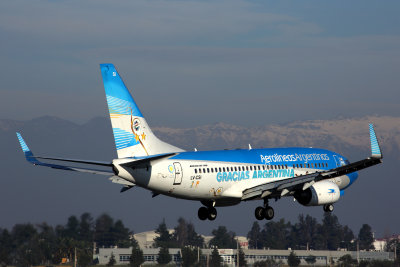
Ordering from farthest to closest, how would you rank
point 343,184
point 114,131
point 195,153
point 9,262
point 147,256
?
point 147,256 < point 9,262 < point 343,184 < point 195,153 < point 114,131

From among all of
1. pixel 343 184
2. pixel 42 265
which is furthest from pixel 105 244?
pixel 343 184

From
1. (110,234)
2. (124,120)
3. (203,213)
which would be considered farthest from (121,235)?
(124,120)

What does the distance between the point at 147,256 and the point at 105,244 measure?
425 inches

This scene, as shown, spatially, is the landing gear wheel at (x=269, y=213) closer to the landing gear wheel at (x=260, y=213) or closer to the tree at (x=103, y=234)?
the landing gear wheel at (x=260, y=213)

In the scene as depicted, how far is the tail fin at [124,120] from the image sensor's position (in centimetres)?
6009

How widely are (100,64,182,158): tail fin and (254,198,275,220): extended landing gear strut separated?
12.3 m

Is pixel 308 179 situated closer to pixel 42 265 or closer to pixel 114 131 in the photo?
pixel 114 131

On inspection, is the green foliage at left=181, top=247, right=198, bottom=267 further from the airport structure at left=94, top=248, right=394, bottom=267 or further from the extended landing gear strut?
the extended landing gear strut

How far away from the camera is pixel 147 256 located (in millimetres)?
166500

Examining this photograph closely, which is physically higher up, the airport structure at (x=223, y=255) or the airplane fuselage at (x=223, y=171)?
the airplane fuselage at (x=223, y=171)

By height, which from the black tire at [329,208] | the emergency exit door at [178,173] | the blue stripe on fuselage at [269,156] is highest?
the blue stripe on fuselage at [269,156]

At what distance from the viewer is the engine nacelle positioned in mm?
68125

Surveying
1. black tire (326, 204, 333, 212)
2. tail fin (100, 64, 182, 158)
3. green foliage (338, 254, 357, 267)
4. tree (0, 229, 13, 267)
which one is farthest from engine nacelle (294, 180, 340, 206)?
green foliage (338, 254, 357, 267)

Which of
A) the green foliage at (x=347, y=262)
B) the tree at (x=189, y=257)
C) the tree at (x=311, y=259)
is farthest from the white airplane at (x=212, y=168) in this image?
the tree at (x=311, y=259)
